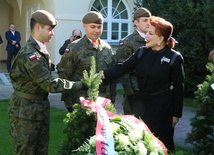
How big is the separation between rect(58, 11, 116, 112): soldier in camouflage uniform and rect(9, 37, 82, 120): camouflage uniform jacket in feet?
3.20

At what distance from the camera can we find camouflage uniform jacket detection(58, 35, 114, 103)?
489 cm

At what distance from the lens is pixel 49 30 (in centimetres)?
385

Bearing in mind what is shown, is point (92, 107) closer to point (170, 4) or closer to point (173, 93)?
point (173, 93)

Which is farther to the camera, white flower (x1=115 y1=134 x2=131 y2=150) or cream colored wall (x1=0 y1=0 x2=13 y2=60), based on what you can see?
cream colored wall (x1=0 y1=0 x2=13 y2=60)

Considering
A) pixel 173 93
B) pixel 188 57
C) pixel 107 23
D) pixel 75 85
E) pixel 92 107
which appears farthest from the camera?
pixel 107 23

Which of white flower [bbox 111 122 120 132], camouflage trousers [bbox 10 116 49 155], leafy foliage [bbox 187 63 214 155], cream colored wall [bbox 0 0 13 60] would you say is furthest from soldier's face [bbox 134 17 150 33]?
cream colored wall [bbox 0 0 13 60]

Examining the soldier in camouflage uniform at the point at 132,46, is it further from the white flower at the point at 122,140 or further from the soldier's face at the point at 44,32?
the white flower at the point at 122,140

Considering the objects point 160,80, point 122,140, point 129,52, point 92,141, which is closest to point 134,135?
point 122,140

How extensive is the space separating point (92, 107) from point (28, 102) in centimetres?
105

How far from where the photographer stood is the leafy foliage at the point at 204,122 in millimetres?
3607

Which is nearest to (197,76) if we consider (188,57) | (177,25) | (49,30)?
(188,57)

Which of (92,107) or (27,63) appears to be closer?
(92,107)

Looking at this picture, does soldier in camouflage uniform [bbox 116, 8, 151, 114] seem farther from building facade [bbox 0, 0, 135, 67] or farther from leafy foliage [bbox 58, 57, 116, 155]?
building facade [bbox 0, 0, 135, 67]

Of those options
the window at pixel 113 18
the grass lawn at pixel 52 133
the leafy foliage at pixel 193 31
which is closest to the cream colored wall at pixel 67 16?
the window at pixel 113 18
